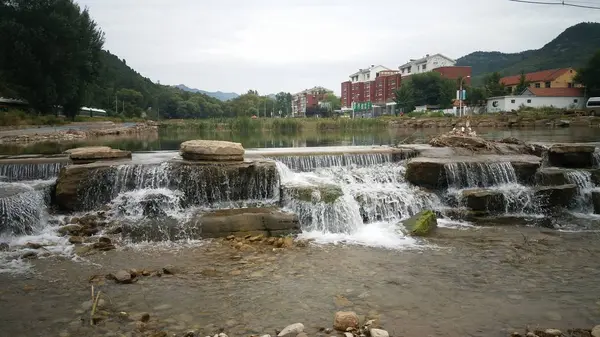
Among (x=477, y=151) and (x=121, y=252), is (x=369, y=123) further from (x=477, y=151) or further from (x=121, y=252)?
(x=121, y=252)

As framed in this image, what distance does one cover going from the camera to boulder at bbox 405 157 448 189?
11930mm

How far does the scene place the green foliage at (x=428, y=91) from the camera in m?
65.9

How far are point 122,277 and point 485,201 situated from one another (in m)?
8.76

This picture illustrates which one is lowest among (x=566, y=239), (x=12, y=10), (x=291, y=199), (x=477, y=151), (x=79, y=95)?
(x=566, y=239)

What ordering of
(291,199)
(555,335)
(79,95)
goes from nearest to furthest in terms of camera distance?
(555,335)
(291,199)
(79,95)

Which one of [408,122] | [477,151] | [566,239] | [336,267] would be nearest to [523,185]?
[477,151]

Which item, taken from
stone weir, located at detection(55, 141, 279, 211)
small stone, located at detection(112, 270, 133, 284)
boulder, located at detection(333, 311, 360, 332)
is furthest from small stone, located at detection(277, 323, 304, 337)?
stone weir, located at detection(55, 141, 279, 211)

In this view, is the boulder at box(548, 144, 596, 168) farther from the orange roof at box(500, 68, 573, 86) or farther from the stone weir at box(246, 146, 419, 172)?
the orange roof at box(500, 68, 573, 86)

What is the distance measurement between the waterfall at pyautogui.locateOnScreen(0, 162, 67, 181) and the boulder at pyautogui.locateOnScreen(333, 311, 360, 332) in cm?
1086

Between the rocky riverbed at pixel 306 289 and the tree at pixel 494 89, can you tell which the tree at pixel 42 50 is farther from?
the tree at pixel 494 89

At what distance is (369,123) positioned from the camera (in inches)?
1832

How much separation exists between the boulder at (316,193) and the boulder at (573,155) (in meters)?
7.92

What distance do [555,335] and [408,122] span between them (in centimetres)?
4723

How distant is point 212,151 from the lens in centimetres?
1152
